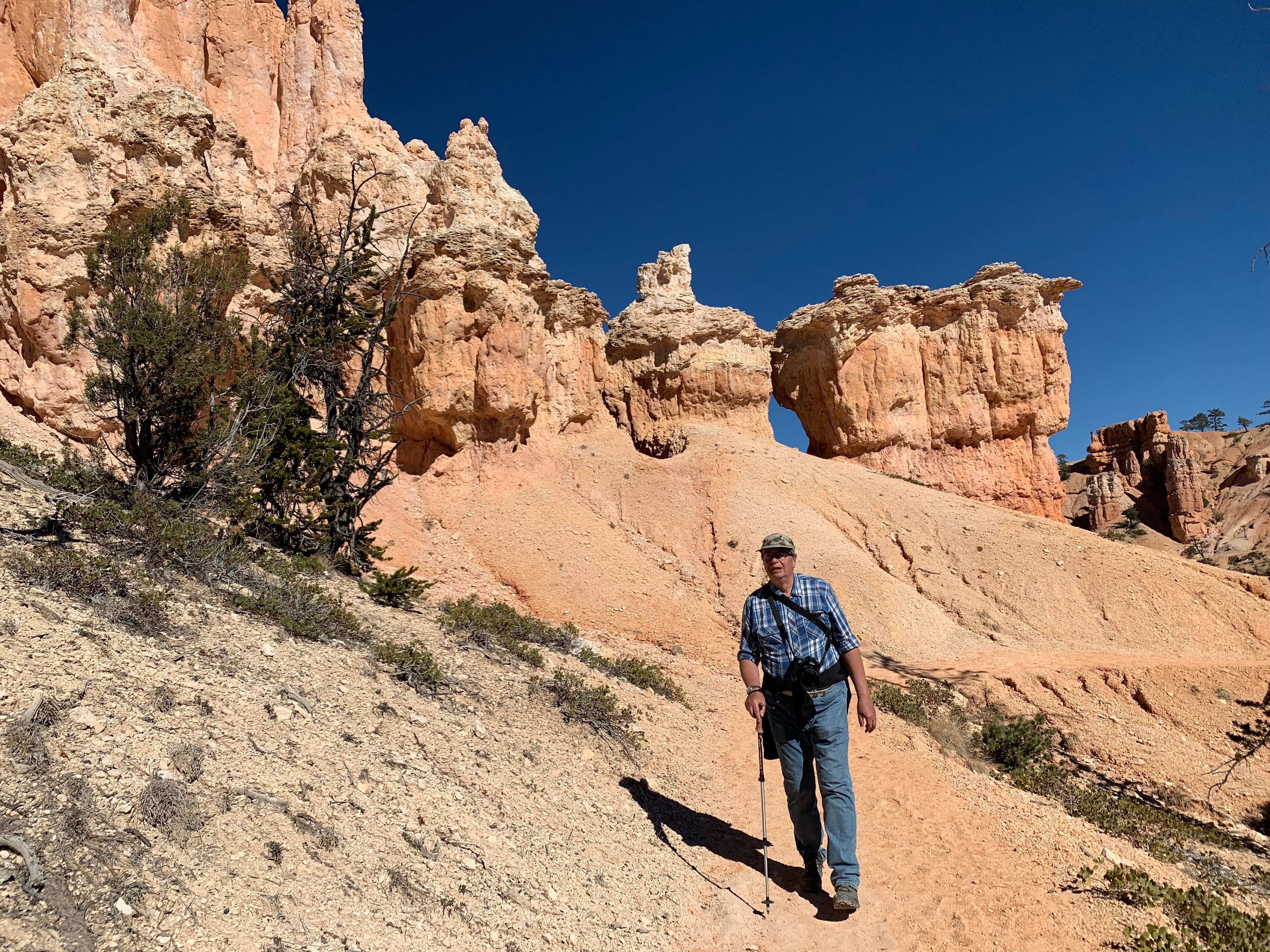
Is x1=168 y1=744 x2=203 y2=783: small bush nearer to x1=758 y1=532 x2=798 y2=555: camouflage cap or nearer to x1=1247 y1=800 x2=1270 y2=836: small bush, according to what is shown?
x1=758 y1=532 x2=798 y2=555: camouflage cap

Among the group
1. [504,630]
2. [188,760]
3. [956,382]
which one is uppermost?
[956,382]

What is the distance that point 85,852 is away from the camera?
8.52 feet

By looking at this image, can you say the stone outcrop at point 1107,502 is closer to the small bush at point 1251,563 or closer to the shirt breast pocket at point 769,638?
the small bush at point 1251,563

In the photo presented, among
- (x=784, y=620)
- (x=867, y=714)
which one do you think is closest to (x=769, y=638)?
(x=784, y=620)

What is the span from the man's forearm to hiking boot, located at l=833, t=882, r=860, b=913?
113cm

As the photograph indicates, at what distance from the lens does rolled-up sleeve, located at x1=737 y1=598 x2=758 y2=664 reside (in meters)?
4.52

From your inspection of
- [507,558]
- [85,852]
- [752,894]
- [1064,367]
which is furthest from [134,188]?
[1064,367]

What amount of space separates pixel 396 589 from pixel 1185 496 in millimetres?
49592

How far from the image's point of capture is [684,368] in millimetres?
24188

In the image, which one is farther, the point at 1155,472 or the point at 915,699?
the point at 1155,472

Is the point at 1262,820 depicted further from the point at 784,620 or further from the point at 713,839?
the point at 784,620

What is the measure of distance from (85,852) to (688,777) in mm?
5048

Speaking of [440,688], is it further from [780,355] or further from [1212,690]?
[780,355]

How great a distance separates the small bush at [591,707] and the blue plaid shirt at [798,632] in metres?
2.69
